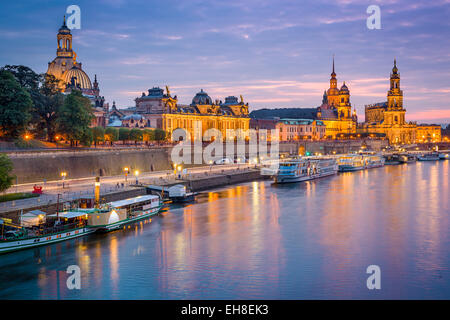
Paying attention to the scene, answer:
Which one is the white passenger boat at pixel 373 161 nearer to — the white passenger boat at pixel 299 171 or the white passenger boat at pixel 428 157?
the white passenger boat at pixel 299 171

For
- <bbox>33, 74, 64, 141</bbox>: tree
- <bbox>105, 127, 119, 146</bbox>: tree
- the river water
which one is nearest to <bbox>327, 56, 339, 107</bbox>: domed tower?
<bbox>105, 127, 119, 146</bbox>: tree

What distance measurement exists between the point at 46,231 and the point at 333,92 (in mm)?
150504

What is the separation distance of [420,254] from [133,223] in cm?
1747

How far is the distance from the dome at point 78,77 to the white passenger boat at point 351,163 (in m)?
46.8

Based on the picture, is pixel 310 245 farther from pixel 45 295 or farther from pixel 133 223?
pixel 45 295

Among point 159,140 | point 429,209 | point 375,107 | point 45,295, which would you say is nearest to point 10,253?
point 45,295

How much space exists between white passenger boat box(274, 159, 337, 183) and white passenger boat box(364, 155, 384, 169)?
16.6 m

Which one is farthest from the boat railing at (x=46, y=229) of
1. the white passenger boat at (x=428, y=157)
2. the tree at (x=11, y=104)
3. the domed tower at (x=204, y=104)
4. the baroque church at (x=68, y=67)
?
the white passenger boat at (x=428, y=157)

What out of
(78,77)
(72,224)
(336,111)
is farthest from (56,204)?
(336,111)

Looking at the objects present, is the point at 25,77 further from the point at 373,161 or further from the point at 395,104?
the point at 395,104

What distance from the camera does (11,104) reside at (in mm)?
43562

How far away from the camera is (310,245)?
28.2m

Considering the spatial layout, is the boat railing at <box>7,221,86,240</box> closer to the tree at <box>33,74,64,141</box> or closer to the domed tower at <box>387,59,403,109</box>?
the tree at <box>33,74,64,141</box>

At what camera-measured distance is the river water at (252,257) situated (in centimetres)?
2116
